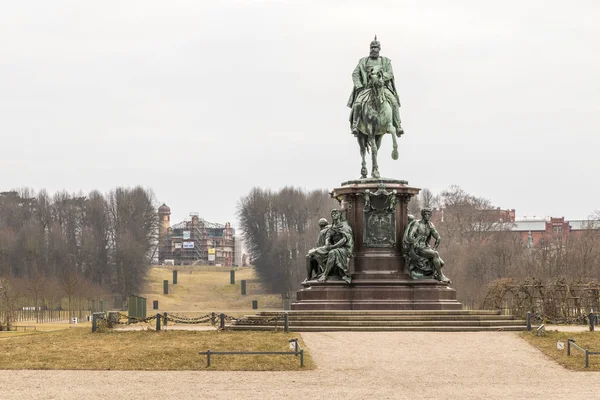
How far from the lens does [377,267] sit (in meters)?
37.3

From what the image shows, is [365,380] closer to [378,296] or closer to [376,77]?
[378,296]

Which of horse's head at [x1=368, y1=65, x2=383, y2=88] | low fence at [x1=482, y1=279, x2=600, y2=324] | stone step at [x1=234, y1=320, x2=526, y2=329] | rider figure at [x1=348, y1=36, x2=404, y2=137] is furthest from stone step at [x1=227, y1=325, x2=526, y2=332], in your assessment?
low fence at [x1=482, y1=279, x2=600, y2=324]

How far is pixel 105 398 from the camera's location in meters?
20.5

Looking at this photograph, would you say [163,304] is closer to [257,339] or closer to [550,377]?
[257,339]

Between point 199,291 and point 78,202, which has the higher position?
point 78,202

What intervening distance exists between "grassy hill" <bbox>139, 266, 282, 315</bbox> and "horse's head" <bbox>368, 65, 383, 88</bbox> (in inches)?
2101

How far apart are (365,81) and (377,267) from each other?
677 cm

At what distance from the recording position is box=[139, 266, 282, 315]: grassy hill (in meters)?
102

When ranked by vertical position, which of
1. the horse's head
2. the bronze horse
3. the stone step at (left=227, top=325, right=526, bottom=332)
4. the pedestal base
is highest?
the horse's head

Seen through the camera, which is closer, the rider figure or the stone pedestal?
the stone pedestal

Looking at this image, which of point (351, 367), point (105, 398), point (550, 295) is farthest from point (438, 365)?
point (550, 295)

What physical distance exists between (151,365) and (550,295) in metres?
25.9

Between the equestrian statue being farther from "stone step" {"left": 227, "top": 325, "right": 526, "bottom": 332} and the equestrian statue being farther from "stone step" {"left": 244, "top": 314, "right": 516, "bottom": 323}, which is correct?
"stone step" {"left": 227, "top": 325, "right": 526, "bottom": 332}

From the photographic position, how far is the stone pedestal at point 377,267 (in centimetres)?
3619
